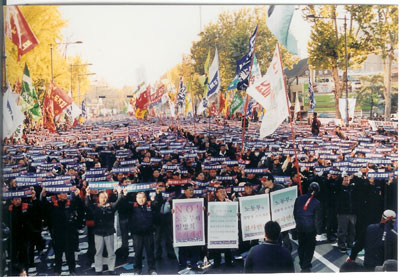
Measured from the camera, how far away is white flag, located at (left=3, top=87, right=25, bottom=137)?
811 cm

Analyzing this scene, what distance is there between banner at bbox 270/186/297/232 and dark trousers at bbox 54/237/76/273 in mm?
3535

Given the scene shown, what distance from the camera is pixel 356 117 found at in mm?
8922

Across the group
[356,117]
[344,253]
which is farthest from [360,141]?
[344,253]

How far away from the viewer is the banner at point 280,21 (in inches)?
331

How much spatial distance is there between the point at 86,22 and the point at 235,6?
2.62 metres

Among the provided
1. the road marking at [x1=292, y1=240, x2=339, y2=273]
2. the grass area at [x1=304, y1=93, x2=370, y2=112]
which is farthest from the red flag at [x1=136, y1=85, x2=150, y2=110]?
the road marking at [x1=292, y1=240, x2=339, y2=273]

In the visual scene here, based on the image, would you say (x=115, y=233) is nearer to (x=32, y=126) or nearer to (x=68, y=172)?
(x=68, y=172)

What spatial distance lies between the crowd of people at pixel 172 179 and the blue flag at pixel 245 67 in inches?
30.8

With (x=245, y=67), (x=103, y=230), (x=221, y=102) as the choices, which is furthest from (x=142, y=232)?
(x=245, y=67)

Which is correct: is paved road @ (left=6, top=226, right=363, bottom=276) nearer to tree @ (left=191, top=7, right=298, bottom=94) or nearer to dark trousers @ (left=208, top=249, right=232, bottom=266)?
dark trousers @ (left=208, top=249, right=232, bottom=266)

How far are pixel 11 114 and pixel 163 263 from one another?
3.71 m

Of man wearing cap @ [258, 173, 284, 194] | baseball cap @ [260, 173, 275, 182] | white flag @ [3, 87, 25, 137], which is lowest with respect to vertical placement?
man wearing cap @ [258, 173, 284, 194]

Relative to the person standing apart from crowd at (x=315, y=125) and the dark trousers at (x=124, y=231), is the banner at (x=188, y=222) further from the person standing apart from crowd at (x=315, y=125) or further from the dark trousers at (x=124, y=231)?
the person standing apart from crowd at (x=315, y=125)

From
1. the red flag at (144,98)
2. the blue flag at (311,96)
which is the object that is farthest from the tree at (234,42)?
the red flag at (144,98)
